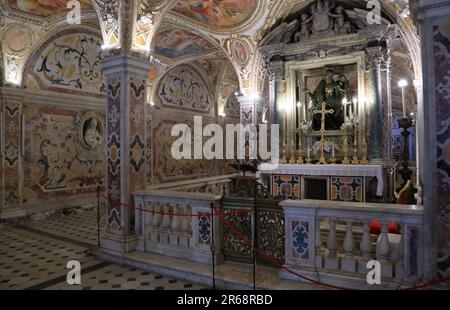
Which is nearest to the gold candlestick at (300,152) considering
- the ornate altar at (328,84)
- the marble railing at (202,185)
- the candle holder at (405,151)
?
the ornate altar at (328,84)

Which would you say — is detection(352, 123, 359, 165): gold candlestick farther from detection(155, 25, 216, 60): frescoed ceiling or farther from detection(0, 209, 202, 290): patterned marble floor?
detection(0, 209, 202, 290): patterned marble floor

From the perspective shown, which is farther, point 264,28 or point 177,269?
point 264,28

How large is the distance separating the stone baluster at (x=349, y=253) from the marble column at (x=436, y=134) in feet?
2.54

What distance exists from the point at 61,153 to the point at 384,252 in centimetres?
935

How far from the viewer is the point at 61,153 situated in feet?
33.0

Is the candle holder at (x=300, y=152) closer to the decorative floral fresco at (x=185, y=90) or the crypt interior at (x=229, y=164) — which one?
the crypt interior at (x=229, y=164)

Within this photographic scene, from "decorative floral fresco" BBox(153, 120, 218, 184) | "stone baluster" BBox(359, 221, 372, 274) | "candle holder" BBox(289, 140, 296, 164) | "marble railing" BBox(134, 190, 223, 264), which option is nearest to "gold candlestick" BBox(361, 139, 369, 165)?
"candle holder" BBox(289, 140, 296, 164)

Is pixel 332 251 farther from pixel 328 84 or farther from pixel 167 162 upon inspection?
pixel 167 162

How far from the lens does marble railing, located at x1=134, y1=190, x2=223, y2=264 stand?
16.4 feet

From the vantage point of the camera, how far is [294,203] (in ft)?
14.1
